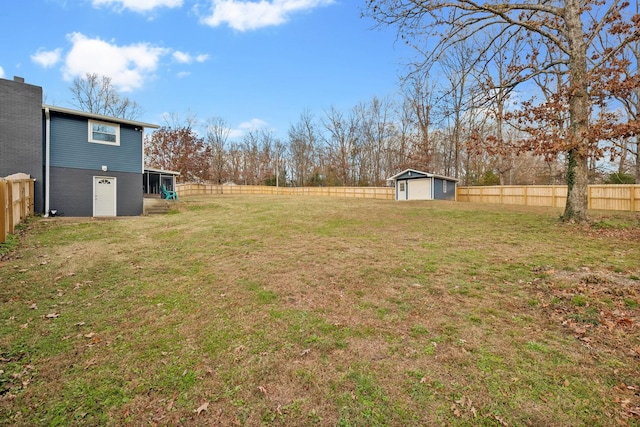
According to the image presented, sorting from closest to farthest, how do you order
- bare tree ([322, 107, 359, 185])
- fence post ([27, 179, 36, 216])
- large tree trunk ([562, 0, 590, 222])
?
large tree trunk ([562, 0, 590, 222])
fence post ([27, 179, 36, 216])
bare tree ([322, 107, 359, 185])

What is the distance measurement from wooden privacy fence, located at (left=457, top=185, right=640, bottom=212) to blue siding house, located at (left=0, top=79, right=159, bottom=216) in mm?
24184

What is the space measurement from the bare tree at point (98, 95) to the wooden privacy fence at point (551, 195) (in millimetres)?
37832

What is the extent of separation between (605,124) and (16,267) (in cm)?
1454

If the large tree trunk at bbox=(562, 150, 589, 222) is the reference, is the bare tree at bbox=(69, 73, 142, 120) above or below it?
above

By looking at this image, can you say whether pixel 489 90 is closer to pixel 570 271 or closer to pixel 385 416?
pixel 570 271

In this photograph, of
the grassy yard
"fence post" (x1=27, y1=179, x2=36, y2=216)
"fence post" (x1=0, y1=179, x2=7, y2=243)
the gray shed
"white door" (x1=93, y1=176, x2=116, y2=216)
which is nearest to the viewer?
the grassy yard

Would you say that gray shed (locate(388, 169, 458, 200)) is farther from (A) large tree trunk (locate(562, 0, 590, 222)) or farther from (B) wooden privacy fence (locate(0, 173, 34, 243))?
(B) wooden privacy fence (locate(0, 173, 34, 243))

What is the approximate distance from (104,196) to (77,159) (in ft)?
6.18

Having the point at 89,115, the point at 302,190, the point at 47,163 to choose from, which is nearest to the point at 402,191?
the point at 302,190

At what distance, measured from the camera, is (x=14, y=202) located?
8703 millimetres

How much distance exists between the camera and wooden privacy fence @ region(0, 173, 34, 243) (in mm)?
7223

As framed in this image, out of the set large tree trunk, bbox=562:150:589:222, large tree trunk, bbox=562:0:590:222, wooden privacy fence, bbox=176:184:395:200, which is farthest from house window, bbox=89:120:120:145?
wooden privacy fence, bbox=176:184:395:200

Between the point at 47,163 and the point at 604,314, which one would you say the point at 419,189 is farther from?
the point at 47,163

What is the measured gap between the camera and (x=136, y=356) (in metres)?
3.13
